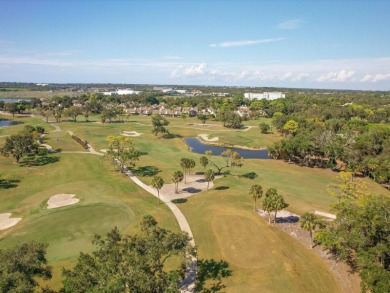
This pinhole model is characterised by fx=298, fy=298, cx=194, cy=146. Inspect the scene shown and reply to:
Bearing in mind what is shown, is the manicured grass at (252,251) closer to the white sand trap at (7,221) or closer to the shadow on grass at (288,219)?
the shadow on grass at (288,219)

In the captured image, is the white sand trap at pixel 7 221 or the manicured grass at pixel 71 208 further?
the white sand trap at pixel 7 221

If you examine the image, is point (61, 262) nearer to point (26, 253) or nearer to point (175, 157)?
point (26, 253)

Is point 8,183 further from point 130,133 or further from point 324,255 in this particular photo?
point 130,133

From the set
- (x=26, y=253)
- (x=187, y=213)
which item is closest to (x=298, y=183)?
(x=187, y=213)

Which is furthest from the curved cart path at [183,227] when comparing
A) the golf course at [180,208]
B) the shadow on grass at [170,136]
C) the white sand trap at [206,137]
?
the white sand trap at [206,137]

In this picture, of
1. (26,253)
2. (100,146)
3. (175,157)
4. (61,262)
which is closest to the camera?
(26,253)

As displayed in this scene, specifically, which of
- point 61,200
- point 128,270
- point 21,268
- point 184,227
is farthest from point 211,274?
point 61,200

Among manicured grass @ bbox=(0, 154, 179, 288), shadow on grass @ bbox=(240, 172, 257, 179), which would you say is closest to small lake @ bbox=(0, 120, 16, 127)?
manicured grass @ bbox=(0, 154, 179, 288)
